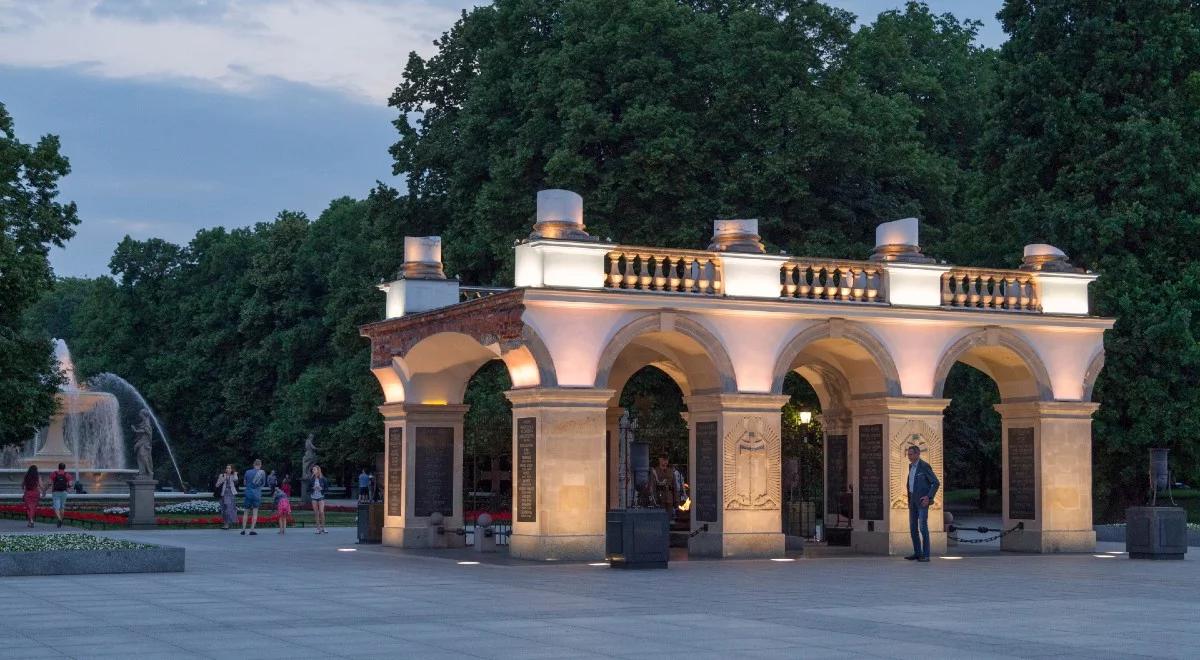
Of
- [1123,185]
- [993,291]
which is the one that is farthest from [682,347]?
[1123,185]

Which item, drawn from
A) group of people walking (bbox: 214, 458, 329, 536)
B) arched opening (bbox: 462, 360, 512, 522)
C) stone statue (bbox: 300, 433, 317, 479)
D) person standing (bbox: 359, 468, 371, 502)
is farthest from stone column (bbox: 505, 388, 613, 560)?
stone statue (bbox: 300, 433, 317, 479)

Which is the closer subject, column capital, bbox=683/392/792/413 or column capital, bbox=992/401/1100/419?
column capital, bbox=683/392/792/413

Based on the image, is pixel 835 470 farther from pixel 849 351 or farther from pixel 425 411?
pixel 425 411

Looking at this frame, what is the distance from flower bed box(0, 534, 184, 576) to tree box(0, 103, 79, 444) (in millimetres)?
16132

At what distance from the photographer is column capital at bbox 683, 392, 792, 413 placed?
26.6 m

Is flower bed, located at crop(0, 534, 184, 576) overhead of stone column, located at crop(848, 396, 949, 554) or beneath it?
beneath

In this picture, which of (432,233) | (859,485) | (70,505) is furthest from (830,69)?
(70,505)

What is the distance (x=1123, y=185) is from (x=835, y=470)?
11868 millimetres

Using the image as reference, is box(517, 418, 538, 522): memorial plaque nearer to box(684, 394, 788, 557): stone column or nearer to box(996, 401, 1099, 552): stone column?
box(684, 394, 788, 557): stone column

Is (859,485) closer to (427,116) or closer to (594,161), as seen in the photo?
(594,161)

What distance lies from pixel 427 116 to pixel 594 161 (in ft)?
30.7

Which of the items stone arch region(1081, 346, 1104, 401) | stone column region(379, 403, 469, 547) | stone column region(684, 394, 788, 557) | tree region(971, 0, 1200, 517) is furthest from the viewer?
tree region(971, 0, 1200, 517)

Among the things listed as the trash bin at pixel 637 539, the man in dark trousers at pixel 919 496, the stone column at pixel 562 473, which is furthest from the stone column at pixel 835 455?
the trash bin at pixel 637 539

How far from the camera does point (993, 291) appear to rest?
1164 inches
